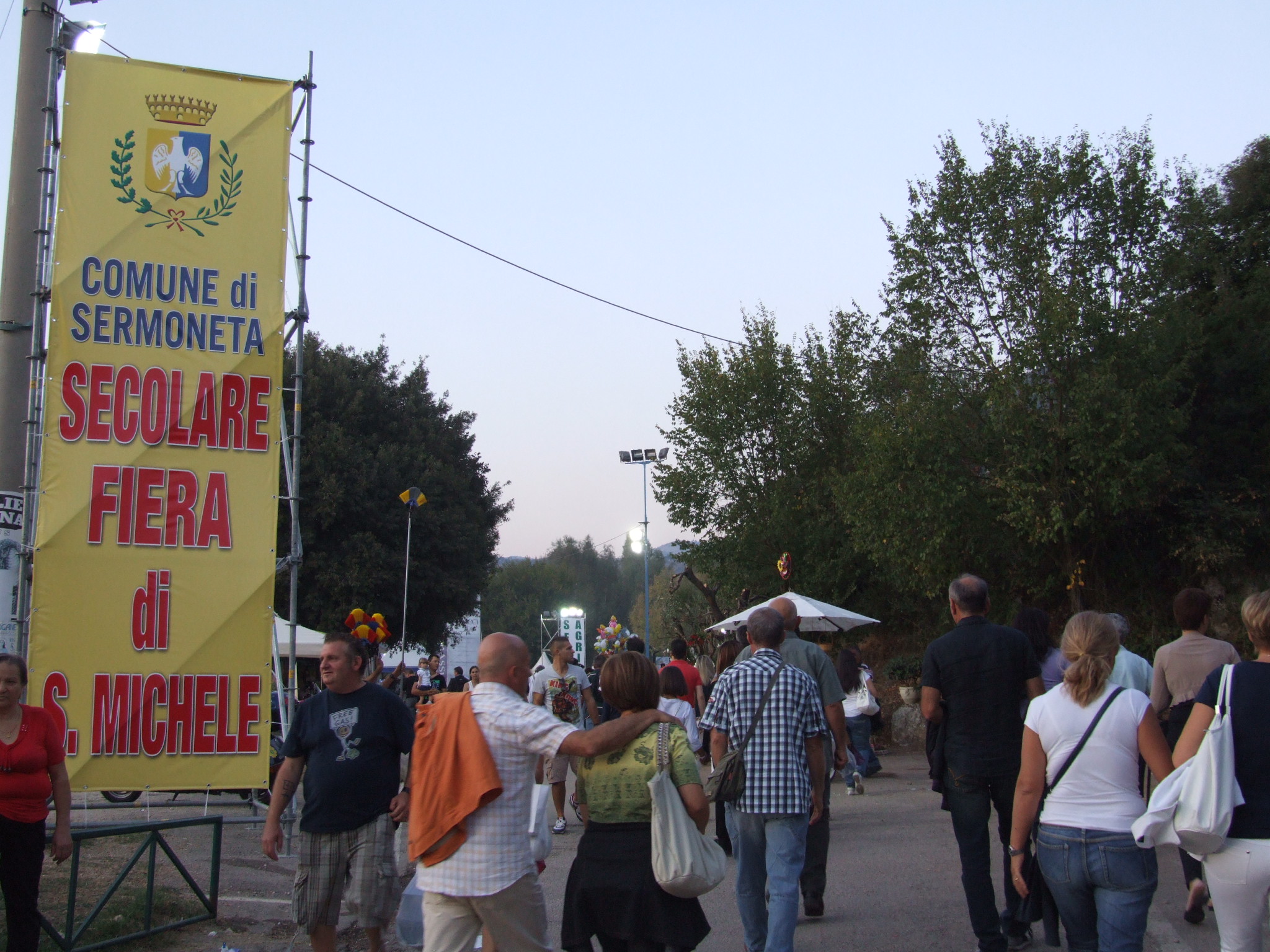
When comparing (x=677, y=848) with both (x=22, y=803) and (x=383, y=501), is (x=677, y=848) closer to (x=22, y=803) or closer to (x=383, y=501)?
(x=22, y=803)

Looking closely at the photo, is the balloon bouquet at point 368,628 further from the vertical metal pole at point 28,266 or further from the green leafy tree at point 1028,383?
the green leafy tree at point 1028,383

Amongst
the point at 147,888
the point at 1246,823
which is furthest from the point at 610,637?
the point at 1246,823

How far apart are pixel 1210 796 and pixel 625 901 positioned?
1955mm

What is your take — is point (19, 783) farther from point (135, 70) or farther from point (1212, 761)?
point (135, 70)

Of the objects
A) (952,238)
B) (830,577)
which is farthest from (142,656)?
(830,577)

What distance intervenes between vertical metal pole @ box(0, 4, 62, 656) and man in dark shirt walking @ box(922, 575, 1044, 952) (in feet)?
21.8

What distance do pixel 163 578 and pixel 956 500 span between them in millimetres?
18216

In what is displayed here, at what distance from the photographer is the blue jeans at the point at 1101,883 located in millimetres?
3803

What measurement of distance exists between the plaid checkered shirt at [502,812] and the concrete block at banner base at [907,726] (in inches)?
665

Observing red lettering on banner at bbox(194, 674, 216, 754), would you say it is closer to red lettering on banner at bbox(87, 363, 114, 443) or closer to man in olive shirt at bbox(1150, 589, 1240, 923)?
red lettering on banner at bbox(87, 363, 114, 443)

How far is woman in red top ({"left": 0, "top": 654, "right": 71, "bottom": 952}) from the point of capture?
16.6ft

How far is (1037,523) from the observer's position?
72.7ft

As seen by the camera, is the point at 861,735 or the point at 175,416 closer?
the point at 175,416

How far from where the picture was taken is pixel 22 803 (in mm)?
5102
